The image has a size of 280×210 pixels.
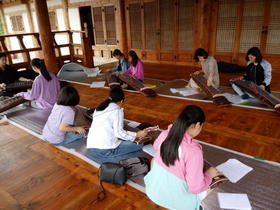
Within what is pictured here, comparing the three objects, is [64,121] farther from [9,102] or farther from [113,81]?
[113,81]

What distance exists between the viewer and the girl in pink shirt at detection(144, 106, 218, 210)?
1.33m

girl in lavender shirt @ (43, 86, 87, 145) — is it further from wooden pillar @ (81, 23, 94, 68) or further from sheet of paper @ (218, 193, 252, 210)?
wooden pillar @ (81, 23, 94, 68)

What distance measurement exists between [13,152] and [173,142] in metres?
1.97

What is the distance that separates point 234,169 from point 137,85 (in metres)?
2.56

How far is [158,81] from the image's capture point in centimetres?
517

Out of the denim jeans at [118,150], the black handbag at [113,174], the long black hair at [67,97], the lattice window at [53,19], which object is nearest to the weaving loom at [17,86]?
the long black hair at [67,97]

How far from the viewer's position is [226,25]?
231 inches

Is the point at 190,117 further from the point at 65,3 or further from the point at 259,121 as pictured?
the point at 65,3

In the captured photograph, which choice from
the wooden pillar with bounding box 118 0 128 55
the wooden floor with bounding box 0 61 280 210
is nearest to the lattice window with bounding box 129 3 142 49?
the wooden pillar with bounding box 118 0 128 55

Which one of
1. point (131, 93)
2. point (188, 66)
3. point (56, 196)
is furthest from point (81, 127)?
point (188, 66)

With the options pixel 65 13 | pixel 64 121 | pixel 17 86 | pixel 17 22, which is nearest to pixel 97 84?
pixel 17 86

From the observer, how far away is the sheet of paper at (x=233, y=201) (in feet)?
5.35

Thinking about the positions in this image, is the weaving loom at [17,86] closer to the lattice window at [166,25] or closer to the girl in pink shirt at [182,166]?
the girl in pink shirt at [182,166]

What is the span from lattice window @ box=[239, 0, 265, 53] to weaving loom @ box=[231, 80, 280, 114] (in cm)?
248
